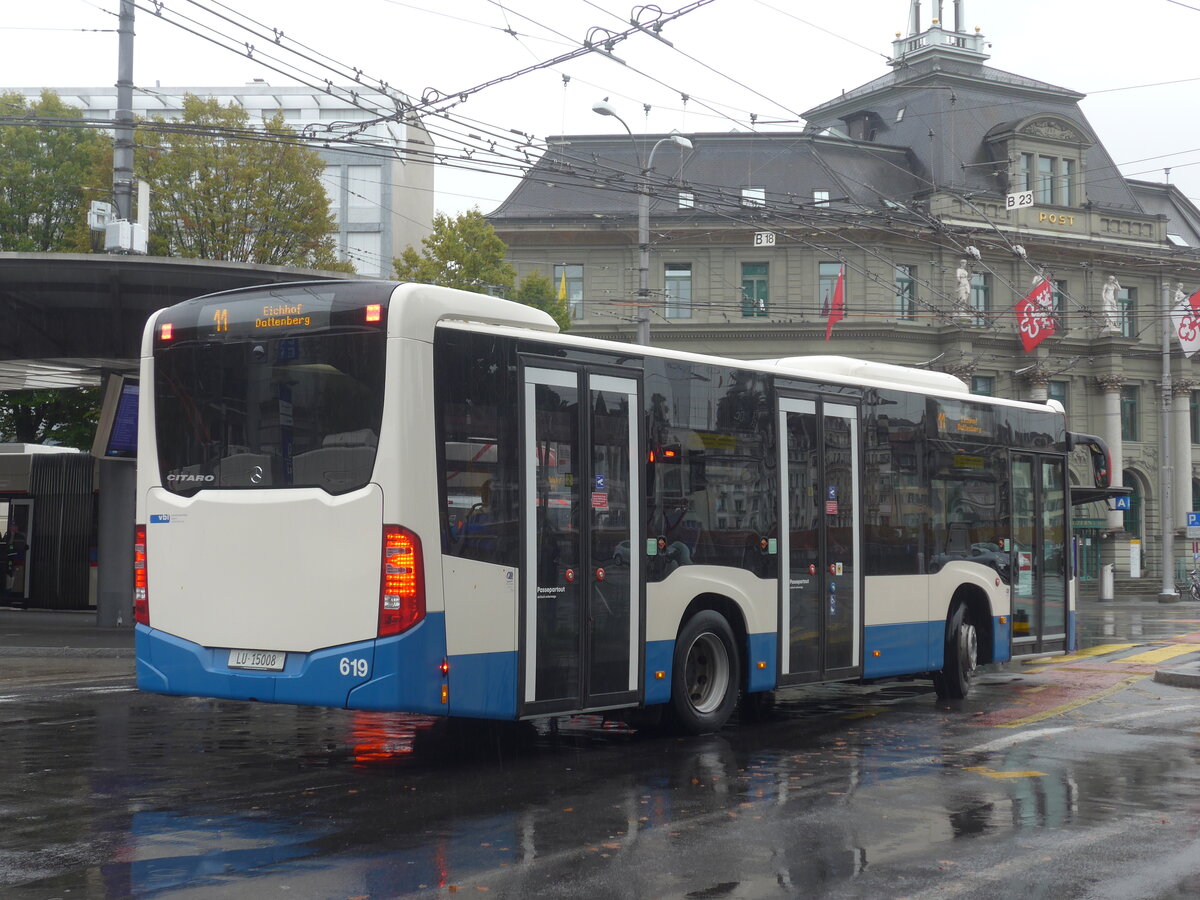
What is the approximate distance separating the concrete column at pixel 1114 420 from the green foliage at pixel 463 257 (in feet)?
99.2

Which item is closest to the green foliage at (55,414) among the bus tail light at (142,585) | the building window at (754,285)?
the building window at (754,285)

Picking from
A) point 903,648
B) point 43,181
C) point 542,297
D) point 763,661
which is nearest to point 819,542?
point 763,661

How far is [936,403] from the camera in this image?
14250 millimetres

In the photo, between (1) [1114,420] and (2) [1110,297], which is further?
(1) [1114,420]

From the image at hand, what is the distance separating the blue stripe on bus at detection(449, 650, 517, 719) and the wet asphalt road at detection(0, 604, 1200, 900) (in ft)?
1.45

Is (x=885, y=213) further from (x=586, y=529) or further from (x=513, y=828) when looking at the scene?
(x=513, y=828)

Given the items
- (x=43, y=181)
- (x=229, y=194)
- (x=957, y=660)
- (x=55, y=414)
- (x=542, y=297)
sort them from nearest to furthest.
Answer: (x=957, y=660), (x=229, y=194), (x=55, y=414), (x=43, y=181), (x=542, y=297)

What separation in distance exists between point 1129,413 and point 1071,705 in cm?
5262

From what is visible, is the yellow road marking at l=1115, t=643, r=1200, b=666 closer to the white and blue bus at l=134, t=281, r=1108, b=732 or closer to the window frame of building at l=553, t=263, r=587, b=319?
the white and blue bus at l=134, t=281, r=1108, b=732

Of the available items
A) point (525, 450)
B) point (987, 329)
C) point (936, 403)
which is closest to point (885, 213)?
point (936, 403)

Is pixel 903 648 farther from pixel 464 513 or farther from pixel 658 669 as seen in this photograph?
pixel 464 513

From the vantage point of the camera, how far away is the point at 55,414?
38.8 meters

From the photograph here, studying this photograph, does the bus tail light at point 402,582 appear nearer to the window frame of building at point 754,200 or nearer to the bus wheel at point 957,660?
the bus wheel at point 957,660

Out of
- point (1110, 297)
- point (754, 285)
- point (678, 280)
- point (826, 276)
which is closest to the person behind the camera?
point (678, 280)
